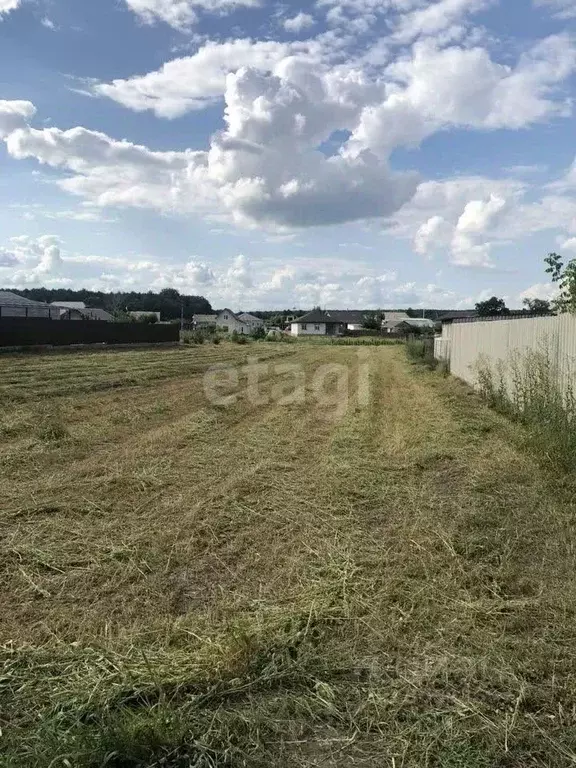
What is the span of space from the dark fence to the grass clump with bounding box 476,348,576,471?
2154 centimetres

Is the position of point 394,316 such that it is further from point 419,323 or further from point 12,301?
point 12,301

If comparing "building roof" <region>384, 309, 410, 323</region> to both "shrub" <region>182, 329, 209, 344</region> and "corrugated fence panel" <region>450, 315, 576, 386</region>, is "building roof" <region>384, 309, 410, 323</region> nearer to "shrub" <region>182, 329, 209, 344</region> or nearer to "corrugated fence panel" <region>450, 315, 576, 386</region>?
"shrub" <region>182, 329, 209, 344</region>

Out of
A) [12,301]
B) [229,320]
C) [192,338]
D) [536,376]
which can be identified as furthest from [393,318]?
[536,376]

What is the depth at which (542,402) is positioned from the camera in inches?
326

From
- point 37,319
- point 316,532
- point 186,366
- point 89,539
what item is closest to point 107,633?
point 89,539

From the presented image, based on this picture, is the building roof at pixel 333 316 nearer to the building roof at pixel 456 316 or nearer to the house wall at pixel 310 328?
the house wall at pixel 310 328

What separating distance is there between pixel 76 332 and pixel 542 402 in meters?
27.1

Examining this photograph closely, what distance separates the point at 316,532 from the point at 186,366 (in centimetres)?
1826

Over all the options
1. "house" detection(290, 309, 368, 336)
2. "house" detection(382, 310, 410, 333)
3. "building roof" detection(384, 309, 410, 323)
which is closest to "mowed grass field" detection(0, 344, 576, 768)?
"house" detection(290, 309, 368, 336)

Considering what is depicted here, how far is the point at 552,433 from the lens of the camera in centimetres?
729

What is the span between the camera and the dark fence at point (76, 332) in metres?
27.2

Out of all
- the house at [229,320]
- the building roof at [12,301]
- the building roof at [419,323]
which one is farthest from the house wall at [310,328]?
the building roof at [12,301]

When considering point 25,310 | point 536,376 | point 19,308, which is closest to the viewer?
point 536,376

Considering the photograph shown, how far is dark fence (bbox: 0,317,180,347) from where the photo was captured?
89.2ft
